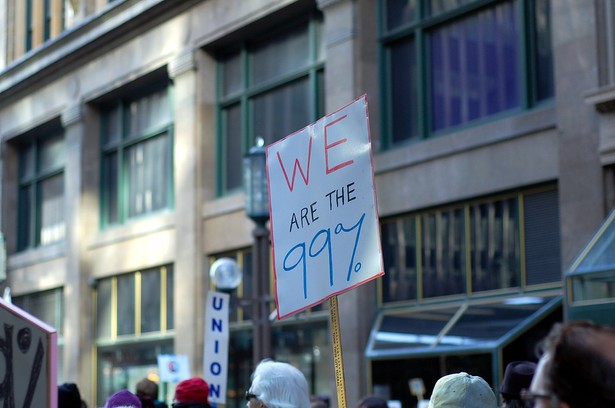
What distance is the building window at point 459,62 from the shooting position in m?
16.4

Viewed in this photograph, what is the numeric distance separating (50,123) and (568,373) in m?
28.1

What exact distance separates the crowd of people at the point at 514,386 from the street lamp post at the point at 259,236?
12.3ft

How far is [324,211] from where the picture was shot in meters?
6.64

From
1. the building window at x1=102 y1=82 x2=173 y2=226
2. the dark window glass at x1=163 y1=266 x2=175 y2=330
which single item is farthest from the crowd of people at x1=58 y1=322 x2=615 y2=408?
the building window at x1=102 y1=82 x2=173 y2=226

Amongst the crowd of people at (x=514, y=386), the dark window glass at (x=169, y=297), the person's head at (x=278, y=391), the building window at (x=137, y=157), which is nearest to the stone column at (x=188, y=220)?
the dark window glass at (x=169, y=297)

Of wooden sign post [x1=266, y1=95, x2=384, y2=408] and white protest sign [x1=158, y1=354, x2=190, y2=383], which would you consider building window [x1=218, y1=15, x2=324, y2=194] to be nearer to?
white protest sign [x1=158, y1=354, x2=190, y2=383]

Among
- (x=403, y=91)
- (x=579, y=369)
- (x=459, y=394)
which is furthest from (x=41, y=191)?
(x=579, y=369)

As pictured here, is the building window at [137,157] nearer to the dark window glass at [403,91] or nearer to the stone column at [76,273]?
the stone column at [76,273]

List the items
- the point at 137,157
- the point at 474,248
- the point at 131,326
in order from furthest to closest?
the point at 137,157 < the point at 131,326 < the point at 474,248

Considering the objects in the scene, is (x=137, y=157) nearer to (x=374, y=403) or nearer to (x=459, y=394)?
(x=374, y=403)

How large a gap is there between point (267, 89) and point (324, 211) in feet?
50.5

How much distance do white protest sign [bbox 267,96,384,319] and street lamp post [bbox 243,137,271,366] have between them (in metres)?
7.60

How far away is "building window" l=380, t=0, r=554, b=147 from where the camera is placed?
16.4m

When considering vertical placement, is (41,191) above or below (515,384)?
above
